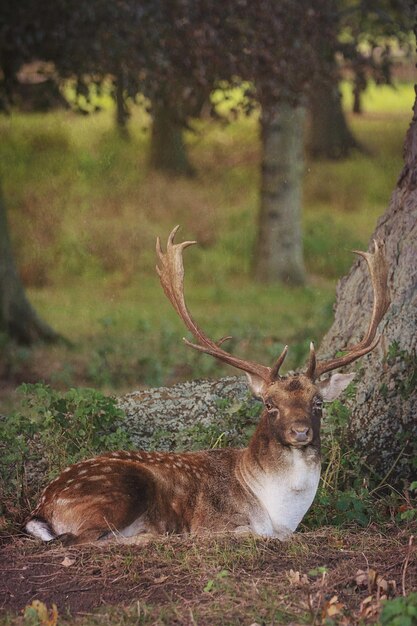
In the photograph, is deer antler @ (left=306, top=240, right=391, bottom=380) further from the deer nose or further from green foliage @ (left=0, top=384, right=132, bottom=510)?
green foliage @ (left=0, top=384, right=132, bottom=510)

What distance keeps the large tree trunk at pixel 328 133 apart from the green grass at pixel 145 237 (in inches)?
14.8

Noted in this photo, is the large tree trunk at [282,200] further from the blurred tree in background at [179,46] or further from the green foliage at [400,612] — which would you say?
the green foliage at [400,612]

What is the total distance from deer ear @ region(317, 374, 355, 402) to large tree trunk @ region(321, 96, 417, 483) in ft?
2.77

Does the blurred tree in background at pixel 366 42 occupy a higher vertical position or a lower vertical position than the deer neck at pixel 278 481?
higher

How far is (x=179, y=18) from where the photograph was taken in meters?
12.1

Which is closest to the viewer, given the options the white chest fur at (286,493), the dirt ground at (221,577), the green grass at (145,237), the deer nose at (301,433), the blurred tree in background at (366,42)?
the dirt ground at (221,577)

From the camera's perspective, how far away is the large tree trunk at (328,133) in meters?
23.1

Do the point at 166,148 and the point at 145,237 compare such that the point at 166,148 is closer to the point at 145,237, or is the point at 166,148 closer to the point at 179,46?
the point at 145,237

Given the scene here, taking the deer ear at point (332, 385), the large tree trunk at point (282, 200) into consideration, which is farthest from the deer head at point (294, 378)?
the large tree trunk at point (282, 200)

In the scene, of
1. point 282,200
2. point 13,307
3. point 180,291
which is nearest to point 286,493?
point 180,291

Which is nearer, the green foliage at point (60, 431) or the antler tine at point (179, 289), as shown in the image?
the antler tine at point (179, 289)

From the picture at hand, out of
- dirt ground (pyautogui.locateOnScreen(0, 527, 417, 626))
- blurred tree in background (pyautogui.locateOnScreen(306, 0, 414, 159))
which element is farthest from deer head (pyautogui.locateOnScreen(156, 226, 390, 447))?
blurred tree in background (pyautogui.locateOnScreen(306, 0, 414, 159))

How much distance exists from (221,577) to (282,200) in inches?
436

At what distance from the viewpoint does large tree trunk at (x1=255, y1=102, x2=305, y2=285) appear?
52.5ft
